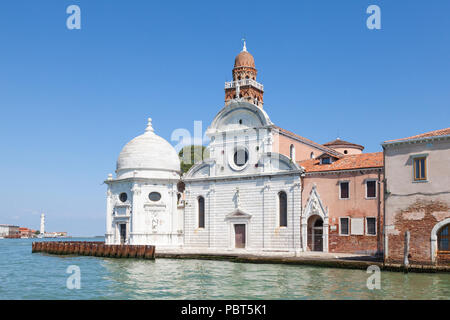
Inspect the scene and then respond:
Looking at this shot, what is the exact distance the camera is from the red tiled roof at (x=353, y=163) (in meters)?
28.8

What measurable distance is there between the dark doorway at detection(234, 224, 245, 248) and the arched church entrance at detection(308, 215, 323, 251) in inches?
187

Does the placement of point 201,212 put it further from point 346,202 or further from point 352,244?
point 352,244

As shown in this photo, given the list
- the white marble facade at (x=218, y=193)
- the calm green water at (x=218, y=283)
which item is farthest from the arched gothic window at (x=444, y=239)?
the white marble facade at (x=218, y=193)

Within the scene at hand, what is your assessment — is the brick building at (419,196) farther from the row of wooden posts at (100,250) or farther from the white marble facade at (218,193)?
the row of wooden posts at (100,250)

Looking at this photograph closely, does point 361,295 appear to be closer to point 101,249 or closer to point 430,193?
point 430,193

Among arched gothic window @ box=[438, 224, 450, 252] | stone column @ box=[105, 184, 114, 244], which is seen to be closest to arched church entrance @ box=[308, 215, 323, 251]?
arched gothic window @ box=[438, 224, 450, 252]

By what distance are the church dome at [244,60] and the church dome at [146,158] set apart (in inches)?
519

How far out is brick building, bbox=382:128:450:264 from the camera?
71.1 feet

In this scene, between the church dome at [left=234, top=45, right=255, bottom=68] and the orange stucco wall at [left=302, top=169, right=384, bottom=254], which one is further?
the church dome at [left=234, top=45, right=255, bottom=68]

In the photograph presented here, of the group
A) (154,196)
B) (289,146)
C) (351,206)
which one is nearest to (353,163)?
(351,206)

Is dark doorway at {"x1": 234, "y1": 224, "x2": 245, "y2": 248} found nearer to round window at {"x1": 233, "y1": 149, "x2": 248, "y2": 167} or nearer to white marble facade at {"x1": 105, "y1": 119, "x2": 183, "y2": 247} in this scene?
round window at {"x1": 233, "y1": 149, "x2": 248, "y2": 167}

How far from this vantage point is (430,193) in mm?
22094

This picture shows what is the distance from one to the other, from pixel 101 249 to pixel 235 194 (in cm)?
953
